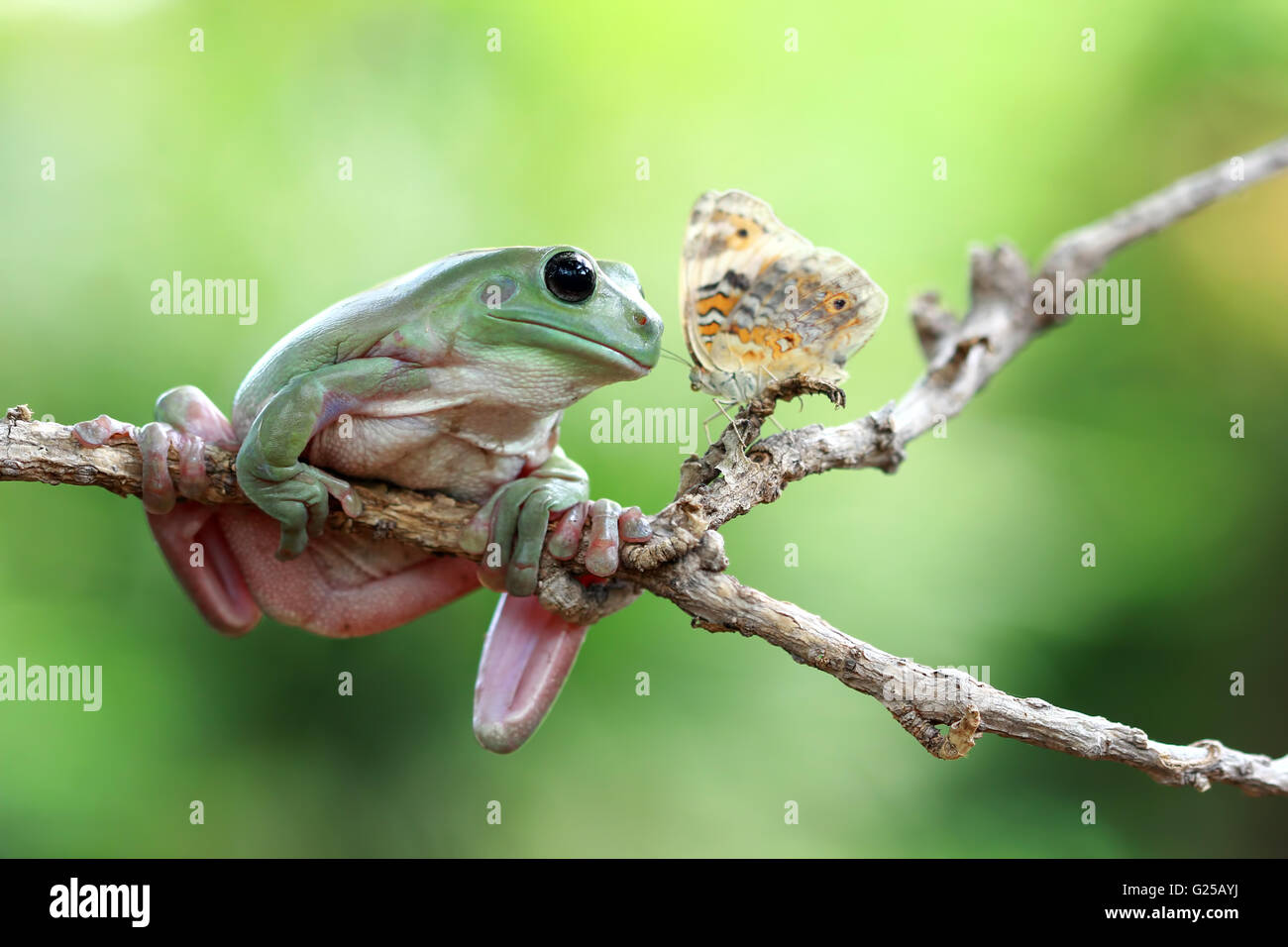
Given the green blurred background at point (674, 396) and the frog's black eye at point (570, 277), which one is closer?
the frog's black eye at point (570, 277)

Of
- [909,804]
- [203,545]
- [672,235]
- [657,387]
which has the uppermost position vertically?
[672,235]

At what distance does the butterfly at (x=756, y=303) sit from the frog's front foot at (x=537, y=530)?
0.40 meters

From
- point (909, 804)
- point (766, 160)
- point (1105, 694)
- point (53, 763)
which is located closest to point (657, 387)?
point (766, 160)

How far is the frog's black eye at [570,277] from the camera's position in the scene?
7.52ft

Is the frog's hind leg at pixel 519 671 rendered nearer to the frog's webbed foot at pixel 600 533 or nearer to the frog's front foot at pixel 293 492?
the frog's webbed foot at pixel 600 533

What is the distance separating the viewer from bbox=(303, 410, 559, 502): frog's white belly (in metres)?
2.37

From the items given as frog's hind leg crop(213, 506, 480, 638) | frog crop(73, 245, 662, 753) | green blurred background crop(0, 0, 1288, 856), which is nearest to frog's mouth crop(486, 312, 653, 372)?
frog crop(73, 245, 662, 753)

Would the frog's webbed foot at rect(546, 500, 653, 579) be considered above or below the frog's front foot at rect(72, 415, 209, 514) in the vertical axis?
below

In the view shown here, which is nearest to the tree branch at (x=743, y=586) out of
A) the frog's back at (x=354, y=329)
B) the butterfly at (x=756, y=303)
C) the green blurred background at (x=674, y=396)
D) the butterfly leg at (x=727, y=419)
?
the butterfly leg at (x=727, y=419)

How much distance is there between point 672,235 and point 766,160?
30.4 inches

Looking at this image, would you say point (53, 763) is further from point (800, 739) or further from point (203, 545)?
point (800, 739)

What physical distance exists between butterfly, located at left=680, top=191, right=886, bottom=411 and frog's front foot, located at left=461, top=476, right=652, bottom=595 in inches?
15.8

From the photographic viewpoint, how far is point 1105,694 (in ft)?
18.8

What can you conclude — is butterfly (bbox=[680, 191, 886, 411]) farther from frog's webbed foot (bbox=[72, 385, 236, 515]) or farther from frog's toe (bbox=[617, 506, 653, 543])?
frog's webbed foot (bbox=[72, 385, 236, 515])
